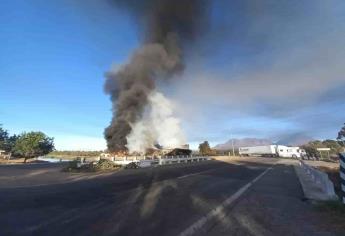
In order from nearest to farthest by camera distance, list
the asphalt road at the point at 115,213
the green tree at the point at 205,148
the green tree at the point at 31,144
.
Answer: the asphalt road at the point at 115,213 < the green tree at the point at 31,144 < the green tree at the point at 205,148

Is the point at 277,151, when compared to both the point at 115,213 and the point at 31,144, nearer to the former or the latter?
the point at 31,144

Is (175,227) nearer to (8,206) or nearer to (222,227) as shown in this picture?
(222,227)

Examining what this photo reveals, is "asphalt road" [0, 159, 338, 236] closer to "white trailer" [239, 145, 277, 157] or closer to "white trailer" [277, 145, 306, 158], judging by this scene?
"white trailer" [239, 145, 277, 157]

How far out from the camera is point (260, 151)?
9638 cm

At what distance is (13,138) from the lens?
82.7 meters

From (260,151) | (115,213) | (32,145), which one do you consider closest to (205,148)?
(260,151)

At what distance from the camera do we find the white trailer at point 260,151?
93812 millimetres

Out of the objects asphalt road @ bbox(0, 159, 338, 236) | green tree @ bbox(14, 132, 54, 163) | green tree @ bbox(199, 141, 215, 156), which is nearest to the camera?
asphalt road @ bbox(0, 159, 338, 236)

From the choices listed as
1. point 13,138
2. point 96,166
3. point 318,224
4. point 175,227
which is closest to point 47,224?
point 175,227

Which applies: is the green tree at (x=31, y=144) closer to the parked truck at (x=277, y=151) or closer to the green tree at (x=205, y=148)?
the green tree at (x=205, y=148)

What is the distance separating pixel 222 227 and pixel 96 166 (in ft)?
83.0

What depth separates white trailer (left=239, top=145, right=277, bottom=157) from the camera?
9381cm

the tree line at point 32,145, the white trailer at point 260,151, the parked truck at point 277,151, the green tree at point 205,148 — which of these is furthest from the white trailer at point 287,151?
the tree line at point 32,145

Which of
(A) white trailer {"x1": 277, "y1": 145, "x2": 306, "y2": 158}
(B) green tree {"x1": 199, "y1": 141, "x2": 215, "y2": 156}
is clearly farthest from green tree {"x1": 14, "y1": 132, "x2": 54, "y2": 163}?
(A) white trailer {"x1": 277, "y1": 145, "x2": 306, "y2": 158}
